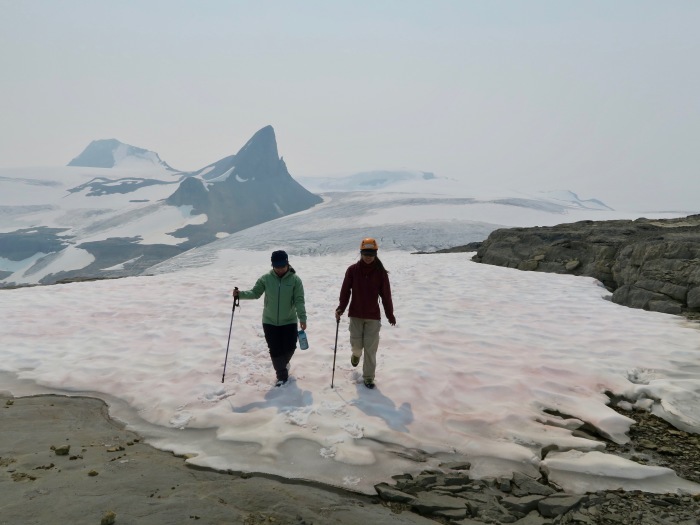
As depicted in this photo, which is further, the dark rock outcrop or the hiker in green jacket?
the dark rock outcrop

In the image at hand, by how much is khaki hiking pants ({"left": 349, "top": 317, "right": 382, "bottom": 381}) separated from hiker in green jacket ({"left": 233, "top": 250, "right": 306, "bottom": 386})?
37.8 inches

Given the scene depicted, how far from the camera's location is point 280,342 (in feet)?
22.7

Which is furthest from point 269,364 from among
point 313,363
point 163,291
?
point 163,291

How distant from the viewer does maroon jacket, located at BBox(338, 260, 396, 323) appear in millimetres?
6934

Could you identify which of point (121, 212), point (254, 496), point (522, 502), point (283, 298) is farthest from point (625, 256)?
point (121, 212)

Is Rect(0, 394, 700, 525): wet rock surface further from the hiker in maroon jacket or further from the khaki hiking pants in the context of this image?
the hiker in maroon jacket

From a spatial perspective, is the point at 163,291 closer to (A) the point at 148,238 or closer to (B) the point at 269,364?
(B) the point at 269,364

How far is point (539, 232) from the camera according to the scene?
860 inches

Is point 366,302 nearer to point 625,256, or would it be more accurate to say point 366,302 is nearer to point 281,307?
point 281,307

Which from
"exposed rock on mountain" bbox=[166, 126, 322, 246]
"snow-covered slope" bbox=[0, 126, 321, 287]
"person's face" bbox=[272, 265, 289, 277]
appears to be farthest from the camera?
"exposed rock on mountain" bbox=[166, 126, 322, 246]

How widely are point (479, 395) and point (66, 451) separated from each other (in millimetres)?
5732

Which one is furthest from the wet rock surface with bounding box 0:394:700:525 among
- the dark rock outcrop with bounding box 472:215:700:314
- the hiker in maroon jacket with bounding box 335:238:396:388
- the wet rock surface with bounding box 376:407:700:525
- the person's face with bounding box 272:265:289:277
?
the dark rock outcrop with bounding box 472:215:700:314

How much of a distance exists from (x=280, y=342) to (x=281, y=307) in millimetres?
611

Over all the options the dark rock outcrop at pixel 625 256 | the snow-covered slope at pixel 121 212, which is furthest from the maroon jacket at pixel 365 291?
the snow-covered slope at pixel 121 212
